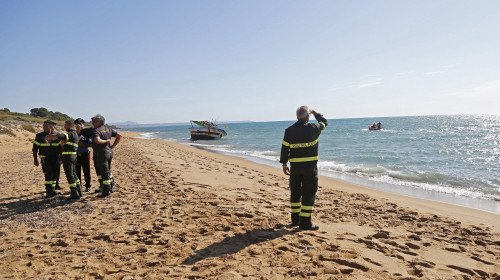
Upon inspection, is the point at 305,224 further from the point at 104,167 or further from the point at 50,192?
the point at 50,192

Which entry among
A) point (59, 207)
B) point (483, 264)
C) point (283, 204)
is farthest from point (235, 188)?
point (483, 264)

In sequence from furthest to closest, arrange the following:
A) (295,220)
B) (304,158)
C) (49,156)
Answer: (49,156) → (295,220) → (304,158)

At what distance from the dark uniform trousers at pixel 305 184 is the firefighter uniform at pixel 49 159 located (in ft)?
17.7

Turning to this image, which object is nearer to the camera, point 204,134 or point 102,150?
point 102,150

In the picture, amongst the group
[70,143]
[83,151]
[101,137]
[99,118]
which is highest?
[99,118]

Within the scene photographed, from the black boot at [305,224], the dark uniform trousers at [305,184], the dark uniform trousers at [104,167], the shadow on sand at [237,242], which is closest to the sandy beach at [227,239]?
the shadow on sand at [237,242]

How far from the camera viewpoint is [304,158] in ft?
13.9

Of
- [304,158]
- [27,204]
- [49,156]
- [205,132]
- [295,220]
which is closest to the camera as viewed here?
[304,158]

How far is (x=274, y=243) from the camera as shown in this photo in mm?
→ 3799

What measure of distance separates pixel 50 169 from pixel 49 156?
0.99ft

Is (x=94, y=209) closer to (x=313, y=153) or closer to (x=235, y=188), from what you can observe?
(x=235, y=188)

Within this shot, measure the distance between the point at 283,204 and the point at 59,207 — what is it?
4.57m

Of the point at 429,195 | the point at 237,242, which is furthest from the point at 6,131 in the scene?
the point at 429,195

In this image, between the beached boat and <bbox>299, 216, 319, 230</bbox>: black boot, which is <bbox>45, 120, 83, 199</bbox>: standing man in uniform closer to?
<bbox>299, 216, 319, 230</bbox>: black boot
